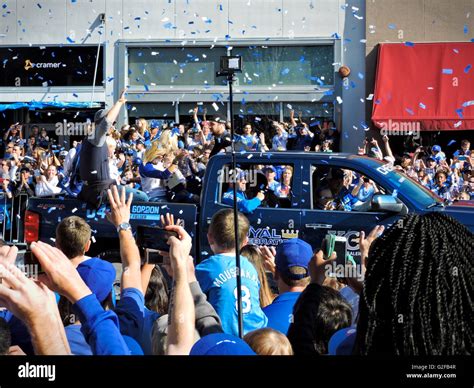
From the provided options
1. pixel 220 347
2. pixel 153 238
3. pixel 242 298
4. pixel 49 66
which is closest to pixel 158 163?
pixel 242 298

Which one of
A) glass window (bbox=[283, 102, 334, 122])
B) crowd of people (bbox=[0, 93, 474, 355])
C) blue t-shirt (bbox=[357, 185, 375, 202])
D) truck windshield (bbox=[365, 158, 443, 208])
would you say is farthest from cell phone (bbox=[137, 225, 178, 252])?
glass window (bbox=[283, 102, 334, 122])

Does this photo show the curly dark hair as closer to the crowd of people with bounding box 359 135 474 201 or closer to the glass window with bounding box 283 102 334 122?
the crowd of people with bounding box 359 135 474 201

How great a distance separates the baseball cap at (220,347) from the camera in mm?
1929

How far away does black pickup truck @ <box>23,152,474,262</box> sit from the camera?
302 inches

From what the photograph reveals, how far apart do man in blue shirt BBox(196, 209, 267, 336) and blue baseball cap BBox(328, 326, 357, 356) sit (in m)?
1.92

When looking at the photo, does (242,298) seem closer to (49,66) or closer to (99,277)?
(99,277)

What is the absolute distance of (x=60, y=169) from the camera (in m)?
14.0

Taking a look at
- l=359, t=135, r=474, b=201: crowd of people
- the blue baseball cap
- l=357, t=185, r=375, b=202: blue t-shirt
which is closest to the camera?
the blue baseball cap

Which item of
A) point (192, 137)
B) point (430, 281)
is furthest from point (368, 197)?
point (192, 137)

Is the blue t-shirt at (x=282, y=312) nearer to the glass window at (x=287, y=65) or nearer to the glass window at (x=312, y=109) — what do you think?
the glass window at (x=312, y=109)

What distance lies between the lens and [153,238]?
11.5ft

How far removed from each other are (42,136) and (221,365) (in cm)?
1732

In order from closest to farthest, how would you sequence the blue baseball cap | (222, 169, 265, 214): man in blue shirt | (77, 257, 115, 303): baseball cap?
the blue baseball cap, (77, 257, 115, 303): baseball cap, (222, 169, 265, 214): man in blue shirt

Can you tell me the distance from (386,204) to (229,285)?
132 inches
